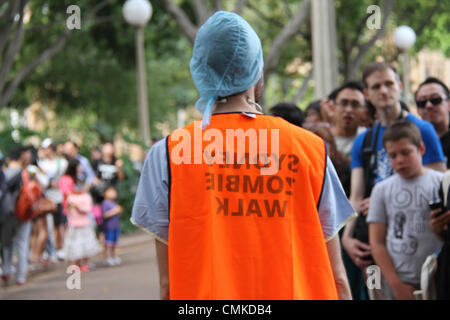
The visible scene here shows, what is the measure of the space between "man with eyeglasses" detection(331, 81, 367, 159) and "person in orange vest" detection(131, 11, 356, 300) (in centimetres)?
327

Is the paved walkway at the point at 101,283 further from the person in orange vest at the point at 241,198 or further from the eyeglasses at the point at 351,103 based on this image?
the person in orange vest at the point at 241,198

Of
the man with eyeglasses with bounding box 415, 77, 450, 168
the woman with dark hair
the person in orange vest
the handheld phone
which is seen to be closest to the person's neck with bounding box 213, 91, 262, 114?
the person in orange vest

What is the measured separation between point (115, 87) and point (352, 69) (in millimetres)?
8681

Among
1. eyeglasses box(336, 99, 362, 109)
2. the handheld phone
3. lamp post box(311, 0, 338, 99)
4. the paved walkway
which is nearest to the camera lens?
the handheld phone

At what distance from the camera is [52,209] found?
11469 millimetres

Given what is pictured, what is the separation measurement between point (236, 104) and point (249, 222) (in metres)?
0.38

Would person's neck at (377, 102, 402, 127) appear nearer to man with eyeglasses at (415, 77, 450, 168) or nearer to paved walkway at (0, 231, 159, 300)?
man with eyeglasses at (415, 77, 450, 168)

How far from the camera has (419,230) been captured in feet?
14.9

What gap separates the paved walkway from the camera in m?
9.16

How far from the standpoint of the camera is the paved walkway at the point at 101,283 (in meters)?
9.16
